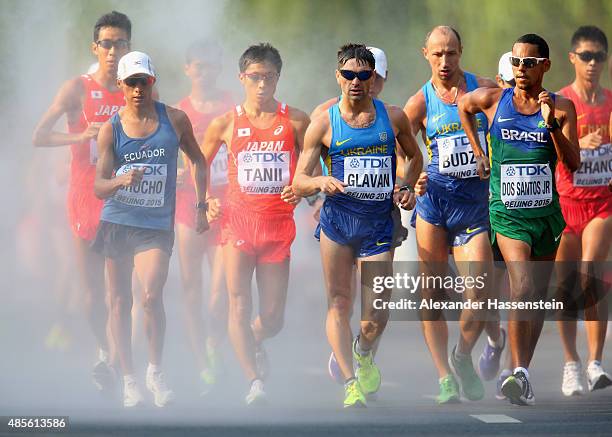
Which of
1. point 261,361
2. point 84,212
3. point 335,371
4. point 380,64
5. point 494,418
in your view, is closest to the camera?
point 494,418

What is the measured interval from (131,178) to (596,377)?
3.23 meters

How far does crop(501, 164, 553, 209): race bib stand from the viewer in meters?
14.0

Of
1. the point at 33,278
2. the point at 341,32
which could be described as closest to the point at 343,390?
the point at 33,278

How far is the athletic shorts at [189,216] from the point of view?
1683 cm

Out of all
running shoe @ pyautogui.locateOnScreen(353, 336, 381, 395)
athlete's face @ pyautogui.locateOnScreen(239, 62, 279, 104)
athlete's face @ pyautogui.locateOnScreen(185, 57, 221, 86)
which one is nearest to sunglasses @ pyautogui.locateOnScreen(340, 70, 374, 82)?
athlete's face @ pyautogui.locateOnScreen(239, 62, 279, 104)

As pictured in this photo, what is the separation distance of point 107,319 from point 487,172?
3.20 metres

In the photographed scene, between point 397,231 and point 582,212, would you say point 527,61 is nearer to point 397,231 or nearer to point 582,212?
point 397,231

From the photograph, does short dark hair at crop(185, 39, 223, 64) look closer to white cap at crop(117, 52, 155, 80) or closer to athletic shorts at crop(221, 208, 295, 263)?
athletic shorts at crop(221, 208, 295, 263)

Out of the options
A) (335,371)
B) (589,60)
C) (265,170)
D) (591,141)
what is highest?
(589,60)

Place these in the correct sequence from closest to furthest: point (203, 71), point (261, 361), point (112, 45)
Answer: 1. point (261, 361)
2. point (112, 45)
3. point (203, 71)

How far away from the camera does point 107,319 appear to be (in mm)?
16016

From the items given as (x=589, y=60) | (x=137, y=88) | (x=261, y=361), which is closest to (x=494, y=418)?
(x=261, y=361)

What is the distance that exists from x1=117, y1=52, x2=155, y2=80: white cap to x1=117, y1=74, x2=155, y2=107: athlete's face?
0.03 meters

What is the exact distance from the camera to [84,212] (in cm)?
1639
